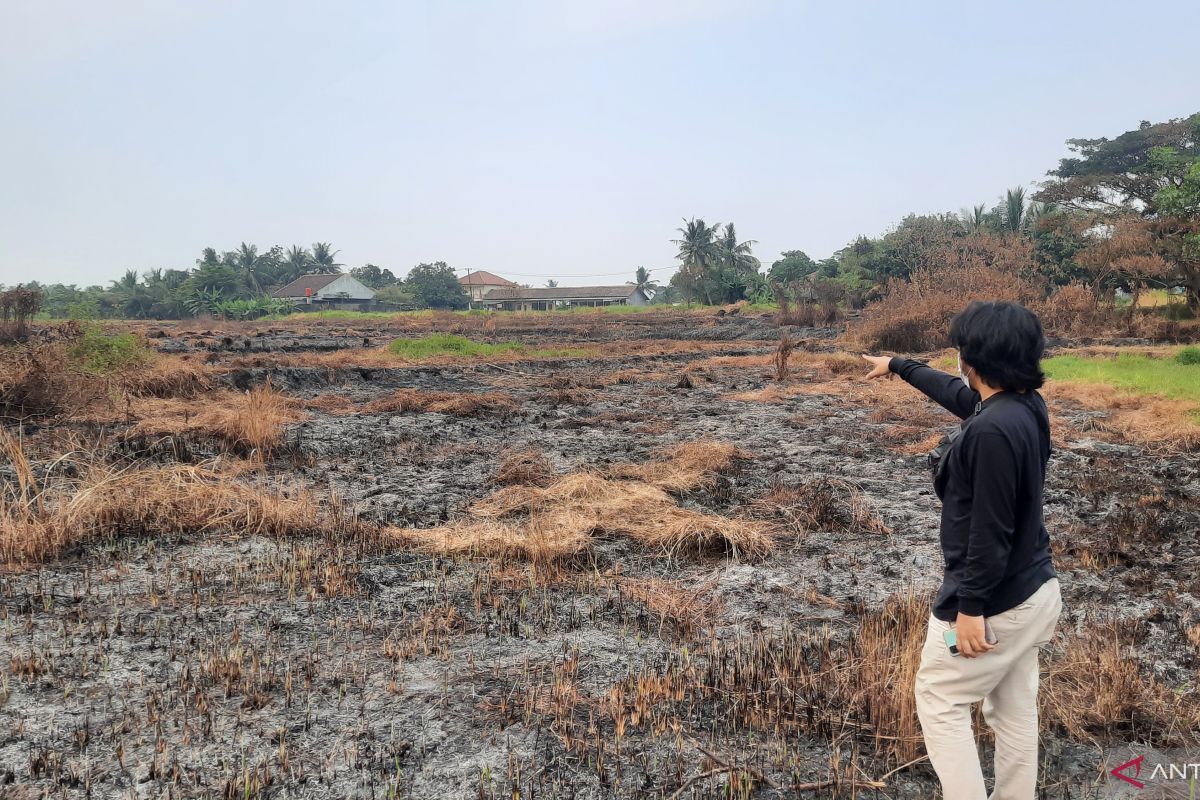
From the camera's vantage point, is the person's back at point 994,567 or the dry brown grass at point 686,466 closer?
the person's back at point 994,567

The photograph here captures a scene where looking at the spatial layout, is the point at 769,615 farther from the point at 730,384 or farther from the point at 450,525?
the point at 730,384

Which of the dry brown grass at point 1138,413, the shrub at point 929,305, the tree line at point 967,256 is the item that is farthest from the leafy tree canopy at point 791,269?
the dry brown grass at point 1138,413

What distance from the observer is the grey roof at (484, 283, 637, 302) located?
8288cm

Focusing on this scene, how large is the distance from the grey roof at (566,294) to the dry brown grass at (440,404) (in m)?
68.8

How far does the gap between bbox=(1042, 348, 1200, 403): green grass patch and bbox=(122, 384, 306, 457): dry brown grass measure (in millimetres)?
11673

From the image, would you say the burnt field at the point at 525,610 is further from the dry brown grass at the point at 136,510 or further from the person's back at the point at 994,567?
the person's back at the point at 994,567

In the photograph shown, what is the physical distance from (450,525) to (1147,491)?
6.40 metres

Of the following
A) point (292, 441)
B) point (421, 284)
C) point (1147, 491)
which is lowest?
point (1147, 491)

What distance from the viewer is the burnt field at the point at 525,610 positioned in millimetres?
3199

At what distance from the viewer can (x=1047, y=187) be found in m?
34.7

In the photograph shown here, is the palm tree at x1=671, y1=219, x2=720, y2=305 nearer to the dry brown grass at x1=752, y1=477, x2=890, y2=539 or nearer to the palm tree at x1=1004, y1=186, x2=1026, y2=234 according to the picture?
the palm tree at x1=1004, y1=186, x2=1026, y2=234

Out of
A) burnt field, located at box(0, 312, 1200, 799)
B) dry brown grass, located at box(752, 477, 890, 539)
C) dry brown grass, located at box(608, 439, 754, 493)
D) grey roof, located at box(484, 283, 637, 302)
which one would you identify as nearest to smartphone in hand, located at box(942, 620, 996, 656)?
burnt field, located at box(0, 312, 1200, 799)

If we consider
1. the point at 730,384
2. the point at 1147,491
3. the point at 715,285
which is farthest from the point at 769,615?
the point at 715,285

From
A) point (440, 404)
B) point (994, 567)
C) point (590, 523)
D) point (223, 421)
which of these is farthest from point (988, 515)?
point (440, 404)
